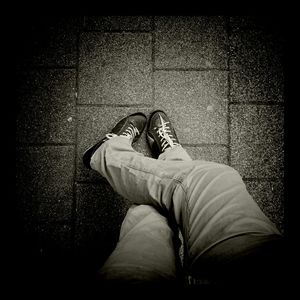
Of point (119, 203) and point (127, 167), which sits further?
point (119, 203)

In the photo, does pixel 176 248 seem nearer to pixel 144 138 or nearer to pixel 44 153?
pixel 144 138

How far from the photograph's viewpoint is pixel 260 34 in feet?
4.48

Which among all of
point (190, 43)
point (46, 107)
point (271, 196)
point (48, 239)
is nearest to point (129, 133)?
point (46, 107)

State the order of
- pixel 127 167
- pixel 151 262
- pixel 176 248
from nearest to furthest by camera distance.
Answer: pixel 151 262 → pixel 176 248 → pixel 127 167

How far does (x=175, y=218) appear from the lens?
995 mm

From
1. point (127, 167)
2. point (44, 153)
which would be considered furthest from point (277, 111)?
point (44, 153)

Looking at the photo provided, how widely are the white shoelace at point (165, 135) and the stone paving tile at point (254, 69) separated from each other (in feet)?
1.20

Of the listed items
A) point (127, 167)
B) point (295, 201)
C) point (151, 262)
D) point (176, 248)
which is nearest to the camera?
point (151, 262)

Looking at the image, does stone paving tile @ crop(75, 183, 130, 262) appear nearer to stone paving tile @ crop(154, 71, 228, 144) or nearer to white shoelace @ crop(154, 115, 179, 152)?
white shoelace @ crop(154, 115, 179, 152)

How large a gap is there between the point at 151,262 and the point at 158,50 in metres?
1.02

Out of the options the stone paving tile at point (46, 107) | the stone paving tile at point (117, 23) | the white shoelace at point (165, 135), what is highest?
the stone paving tile at point (117, 23)

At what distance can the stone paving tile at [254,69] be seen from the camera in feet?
4.44

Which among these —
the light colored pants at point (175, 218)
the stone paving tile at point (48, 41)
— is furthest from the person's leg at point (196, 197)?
the stone paving tile at point (48, 41)

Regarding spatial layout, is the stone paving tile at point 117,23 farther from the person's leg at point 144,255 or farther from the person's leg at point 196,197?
the person's leg at point 144,255
